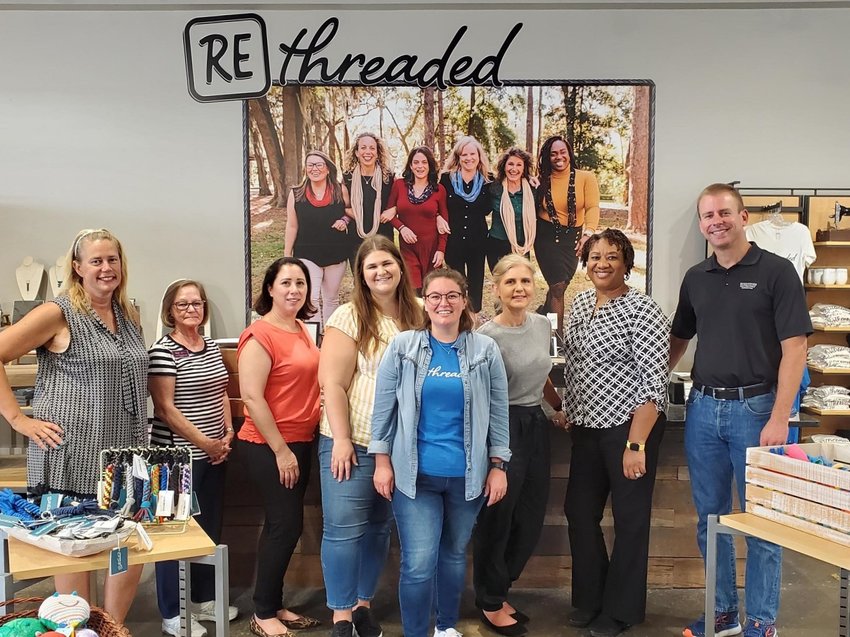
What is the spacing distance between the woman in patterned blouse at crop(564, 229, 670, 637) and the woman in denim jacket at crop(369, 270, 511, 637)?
52 cm

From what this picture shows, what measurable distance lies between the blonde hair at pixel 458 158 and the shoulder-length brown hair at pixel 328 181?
30.4 inches

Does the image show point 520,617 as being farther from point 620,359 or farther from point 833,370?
point 833,370

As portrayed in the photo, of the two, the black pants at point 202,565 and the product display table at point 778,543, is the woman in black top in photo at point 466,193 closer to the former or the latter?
the black pants at point 202,565

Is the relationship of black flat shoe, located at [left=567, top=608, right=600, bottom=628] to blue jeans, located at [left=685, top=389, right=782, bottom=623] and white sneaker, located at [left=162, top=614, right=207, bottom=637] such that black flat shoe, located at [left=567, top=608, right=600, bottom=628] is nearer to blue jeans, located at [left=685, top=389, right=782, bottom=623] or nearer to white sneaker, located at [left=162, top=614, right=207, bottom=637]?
blue jeans, located at [left=685, top=389, right=782, bottom=623]

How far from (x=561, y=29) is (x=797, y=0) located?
1.66 metres

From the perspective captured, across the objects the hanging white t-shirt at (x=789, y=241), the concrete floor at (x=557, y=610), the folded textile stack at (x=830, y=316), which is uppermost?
the hanging white t-shirt at (x=789, y=241)

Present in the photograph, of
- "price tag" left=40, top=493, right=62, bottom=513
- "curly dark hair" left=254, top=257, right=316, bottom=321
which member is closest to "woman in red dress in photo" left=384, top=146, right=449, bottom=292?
"curly dark hair" left=254, top=257, right=316, bottom=321

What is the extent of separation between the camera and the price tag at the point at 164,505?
2062mm

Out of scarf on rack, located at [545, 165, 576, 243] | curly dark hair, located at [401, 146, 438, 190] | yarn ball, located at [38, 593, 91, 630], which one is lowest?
yarn ball, located at [38, 593, 91, 630]

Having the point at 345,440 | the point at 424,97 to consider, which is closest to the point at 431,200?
the point at 424,97

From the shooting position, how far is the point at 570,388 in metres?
2.85

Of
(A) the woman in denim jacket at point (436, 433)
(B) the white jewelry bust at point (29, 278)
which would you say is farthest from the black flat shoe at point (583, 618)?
(B) the white jewelry bust at point (29, 278)

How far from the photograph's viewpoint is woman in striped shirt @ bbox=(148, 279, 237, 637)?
2.77 metres

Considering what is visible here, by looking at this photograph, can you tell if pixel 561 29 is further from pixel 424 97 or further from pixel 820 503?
pixel 820 503
